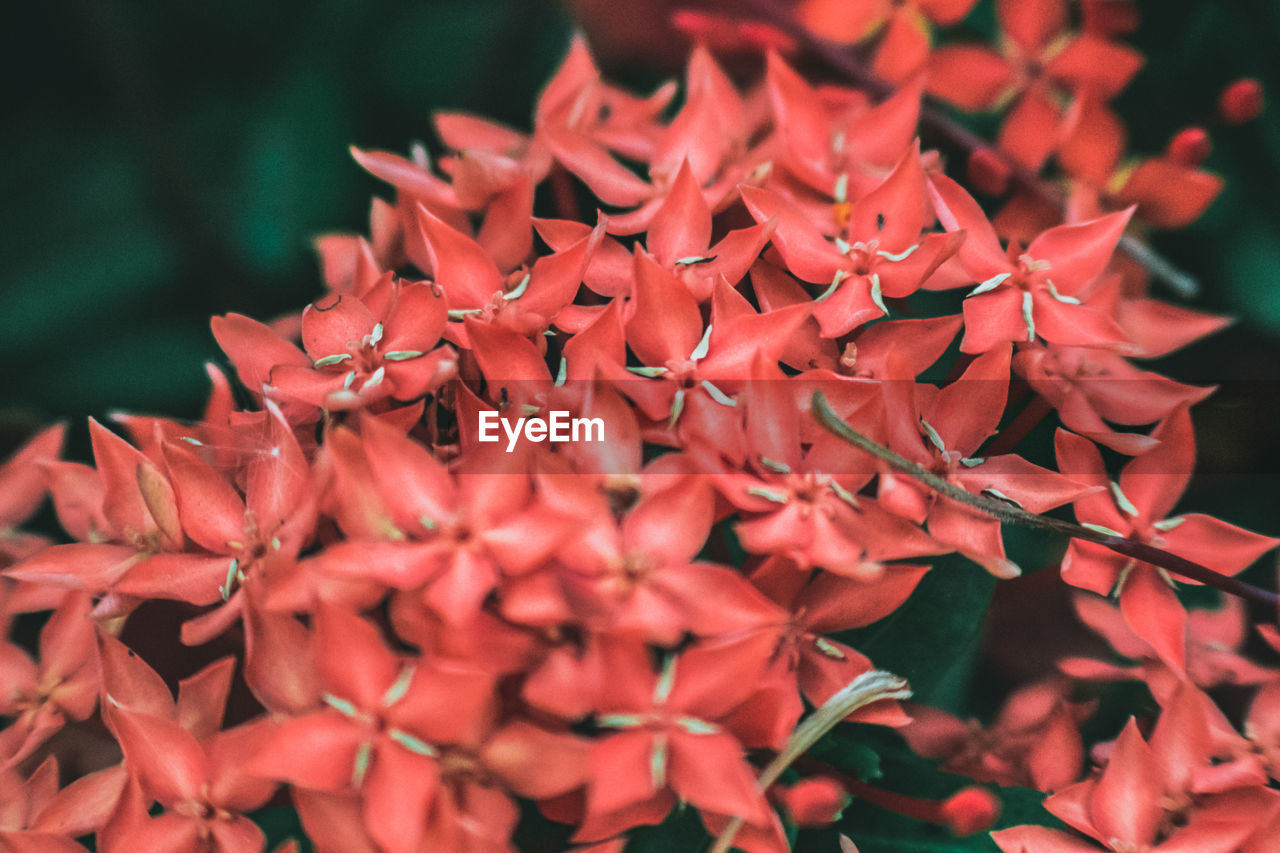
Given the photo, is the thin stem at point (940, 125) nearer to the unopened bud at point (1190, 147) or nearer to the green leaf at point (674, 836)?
the unopened bud at point (1190, 147)

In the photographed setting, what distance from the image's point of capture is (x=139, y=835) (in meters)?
0.30

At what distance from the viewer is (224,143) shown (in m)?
0.78

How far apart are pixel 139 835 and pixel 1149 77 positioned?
27.5 inches

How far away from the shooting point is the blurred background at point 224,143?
0.62 m

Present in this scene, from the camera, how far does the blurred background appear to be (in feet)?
2.04

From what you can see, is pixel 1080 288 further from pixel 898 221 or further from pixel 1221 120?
pixel 1221 120

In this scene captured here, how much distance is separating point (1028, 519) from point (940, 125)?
0.32m

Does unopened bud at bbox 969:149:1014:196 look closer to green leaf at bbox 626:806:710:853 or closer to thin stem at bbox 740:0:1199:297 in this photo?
thin stem at bbox 740:0:1199:297

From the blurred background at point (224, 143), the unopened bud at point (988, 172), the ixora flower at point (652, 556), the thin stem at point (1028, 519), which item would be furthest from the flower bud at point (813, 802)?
the blurred background at point (224, 143)

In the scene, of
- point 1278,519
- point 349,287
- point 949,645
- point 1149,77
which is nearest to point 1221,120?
point 1149,77

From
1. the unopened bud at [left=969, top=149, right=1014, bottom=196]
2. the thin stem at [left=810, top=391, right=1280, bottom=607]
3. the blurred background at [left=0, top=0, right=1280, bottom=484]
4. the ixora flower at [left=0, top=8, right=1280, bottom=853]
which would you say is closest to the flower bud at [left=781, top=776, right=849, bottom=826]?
the ixora flower at [left=0, top=8, right=1280, bottom=853]

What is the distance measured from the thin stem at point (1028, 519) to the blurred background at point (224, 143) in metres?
0.34

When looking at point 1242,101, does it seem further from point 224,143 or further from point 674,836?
point 224,143

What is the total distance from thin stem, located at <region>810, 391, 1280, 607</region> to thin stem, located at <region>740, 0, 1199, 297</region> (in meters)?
0.22
